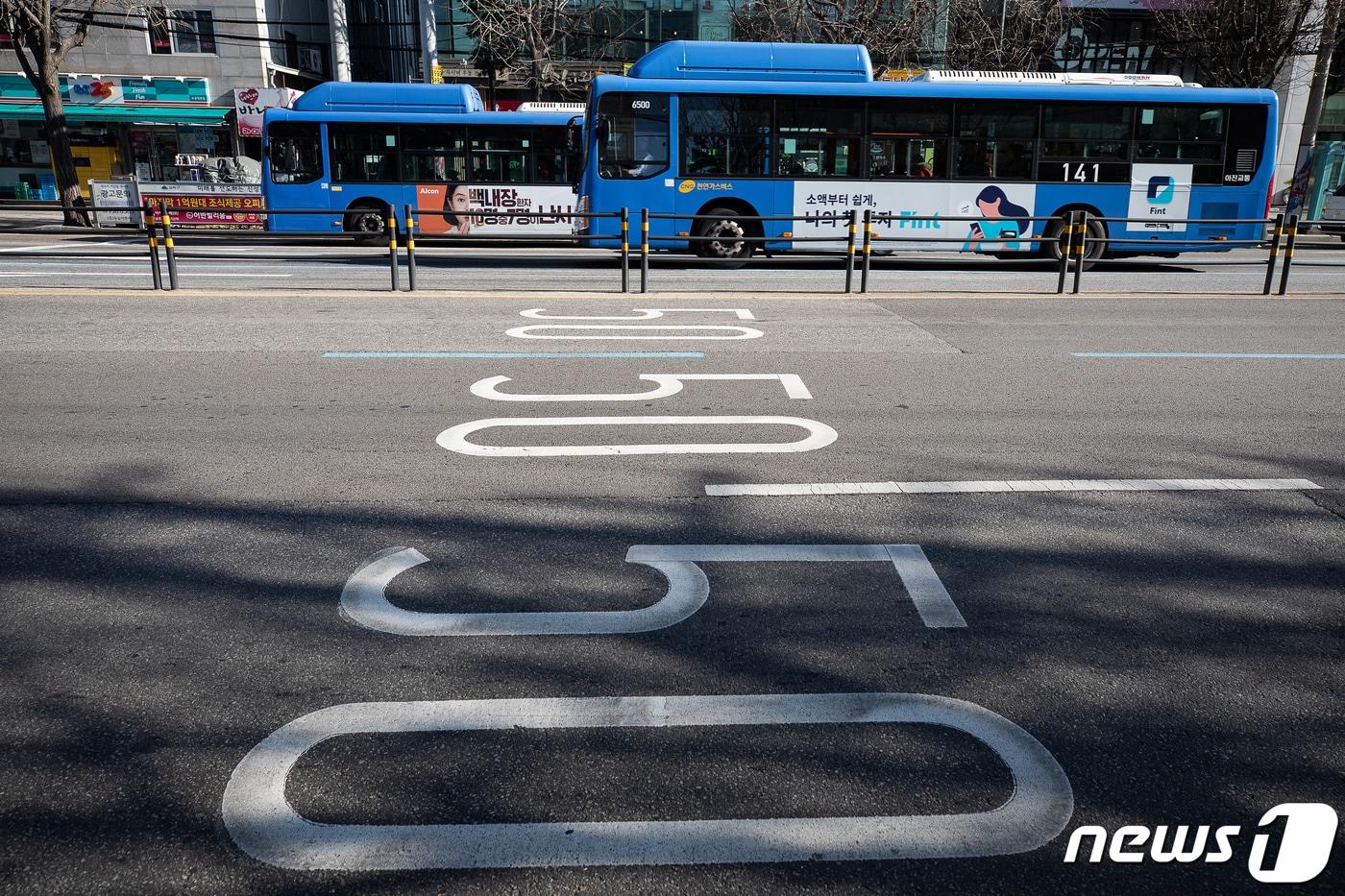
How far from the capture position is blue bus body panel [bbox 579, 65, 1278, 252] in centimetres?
1705

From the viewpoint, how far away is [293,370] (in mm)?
7641

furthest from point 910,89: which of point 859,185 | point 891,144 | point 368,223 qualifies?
point 368,223

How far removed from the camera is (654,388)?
7.17m

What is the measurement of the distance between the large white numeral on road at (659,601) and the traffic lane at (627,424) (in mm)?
804

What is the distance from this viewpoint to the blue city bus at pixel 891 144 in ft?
56.0

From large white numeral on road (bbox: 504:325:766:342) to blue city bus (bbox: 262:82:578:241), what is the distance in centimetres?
1143

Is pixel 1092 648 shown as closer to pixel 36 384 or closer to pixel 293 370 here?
pixel 293 370

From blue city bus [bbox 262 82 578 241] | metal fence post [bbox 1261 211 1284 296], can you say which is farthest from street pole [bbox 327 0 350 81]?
metal fence post [bbox 1261 211 1284 296]

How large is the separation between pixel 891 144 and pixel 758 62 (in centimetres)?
273

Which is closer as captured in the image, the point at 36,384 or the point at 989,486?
the point at 989,486

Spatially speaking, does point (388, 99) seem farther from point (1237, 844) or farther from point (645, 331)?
point (1237, 844)

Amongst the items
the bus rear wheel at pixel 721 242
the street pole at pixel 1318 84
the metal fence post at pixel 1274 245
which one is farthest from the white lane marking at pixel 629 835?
the street pole at pixel 1318 84

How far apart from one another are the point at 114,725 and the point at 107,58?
130ft

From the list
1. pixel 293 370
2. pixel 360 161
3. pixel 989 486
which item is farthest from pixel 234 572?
pixel 360 161
